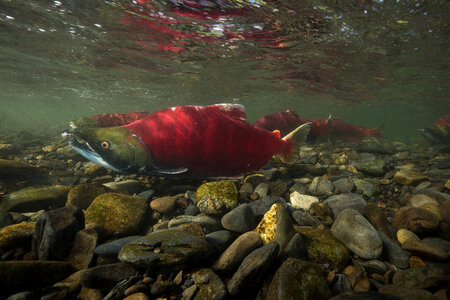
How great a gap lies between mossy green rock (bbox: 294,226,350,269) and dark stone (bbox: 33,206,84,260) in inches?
95.1

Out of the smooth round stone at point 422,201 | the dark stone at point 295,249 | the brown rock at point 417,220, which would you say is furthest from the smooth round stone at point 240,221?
the smooth round stone at point 422,201

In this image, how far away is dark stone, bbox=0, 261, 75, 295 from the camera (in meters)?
1.38

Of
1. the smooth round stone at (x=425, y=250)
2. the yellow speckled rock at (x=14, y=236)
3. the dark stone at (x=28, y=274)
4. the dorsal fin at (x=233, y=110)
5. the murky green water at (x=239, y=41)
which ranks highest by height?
the murky green water at (x=239, y=41)

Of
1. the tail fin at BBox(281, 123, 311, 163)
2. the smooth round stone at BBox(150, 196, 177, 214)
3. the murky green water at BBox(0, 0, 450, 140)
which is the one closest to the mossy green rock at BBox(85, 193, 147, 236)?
the smooth round stone at BBox(150, 196, 177, 214)

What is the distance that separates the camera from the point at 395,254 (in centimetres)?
190

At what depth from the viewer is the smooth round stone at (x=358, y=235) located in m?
1.88

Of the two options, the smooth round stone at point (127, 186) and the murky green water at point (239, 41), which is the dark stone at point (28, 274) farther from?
the murky green water at point (239, 41)

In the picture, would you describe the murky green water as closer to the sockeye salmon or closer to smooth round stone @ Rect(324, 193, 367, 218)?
the sockeye salmon

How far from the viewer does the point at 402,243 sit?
6.70 ft

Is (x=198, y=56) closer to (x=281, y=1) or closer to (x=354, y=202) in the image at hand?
(x=281, y=1)

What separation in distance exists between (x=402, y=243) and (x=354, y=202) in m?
0.73

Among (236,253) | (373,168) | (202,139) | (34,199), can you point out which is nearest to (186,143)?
(202,139)

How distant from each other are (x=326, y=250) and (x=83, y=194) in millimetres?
3355

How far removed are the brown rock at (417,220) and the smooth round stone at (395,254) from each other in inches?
18.8
